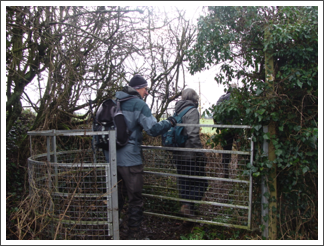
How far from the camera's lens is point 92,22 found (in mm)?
5492

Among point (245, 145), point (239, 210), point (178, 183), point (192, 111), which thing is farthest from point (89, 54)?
point (239, 210)

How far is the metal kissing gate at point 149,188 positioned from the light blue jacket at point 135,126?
0.56 ft

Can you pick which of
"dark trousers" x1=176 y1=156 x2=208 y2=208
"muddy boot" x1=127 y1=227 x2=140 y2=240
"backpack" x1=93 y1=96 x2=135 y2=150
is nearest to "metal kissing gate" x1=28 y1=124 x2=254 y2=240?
"dark trousers" x1=176 y1=156 x2=208 y2=208

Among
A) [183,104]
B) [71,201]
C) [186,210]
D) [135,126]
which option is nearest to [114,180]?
[71,201]

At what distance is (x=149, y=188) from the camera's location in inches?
164

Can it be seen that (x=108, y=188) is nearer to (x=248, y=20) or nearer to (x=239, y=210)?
(x=239, y=210)

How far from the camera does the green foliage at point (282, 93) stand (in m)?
3.22

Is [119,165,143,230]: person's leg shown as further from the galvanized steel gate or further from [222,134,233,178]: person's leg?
[222,134,233,178]: person's leg

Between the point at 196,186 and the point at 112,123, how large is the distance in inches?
57.0

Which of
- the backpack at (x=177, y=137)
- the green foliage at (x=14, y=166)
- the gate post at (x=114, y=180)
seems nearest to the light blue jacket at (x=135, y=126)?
the gate post at (x=114, y=180)

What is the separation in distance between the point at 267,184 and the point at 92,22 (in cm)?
449

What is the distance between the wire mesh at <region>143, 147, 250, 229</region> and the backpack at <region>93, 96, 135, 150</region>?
0.64 m

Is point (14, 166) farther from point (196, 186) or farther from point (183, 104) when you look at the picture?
A: point (196, 186)

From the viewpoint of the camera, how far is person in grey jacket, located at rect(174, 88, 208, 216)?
3.80m
